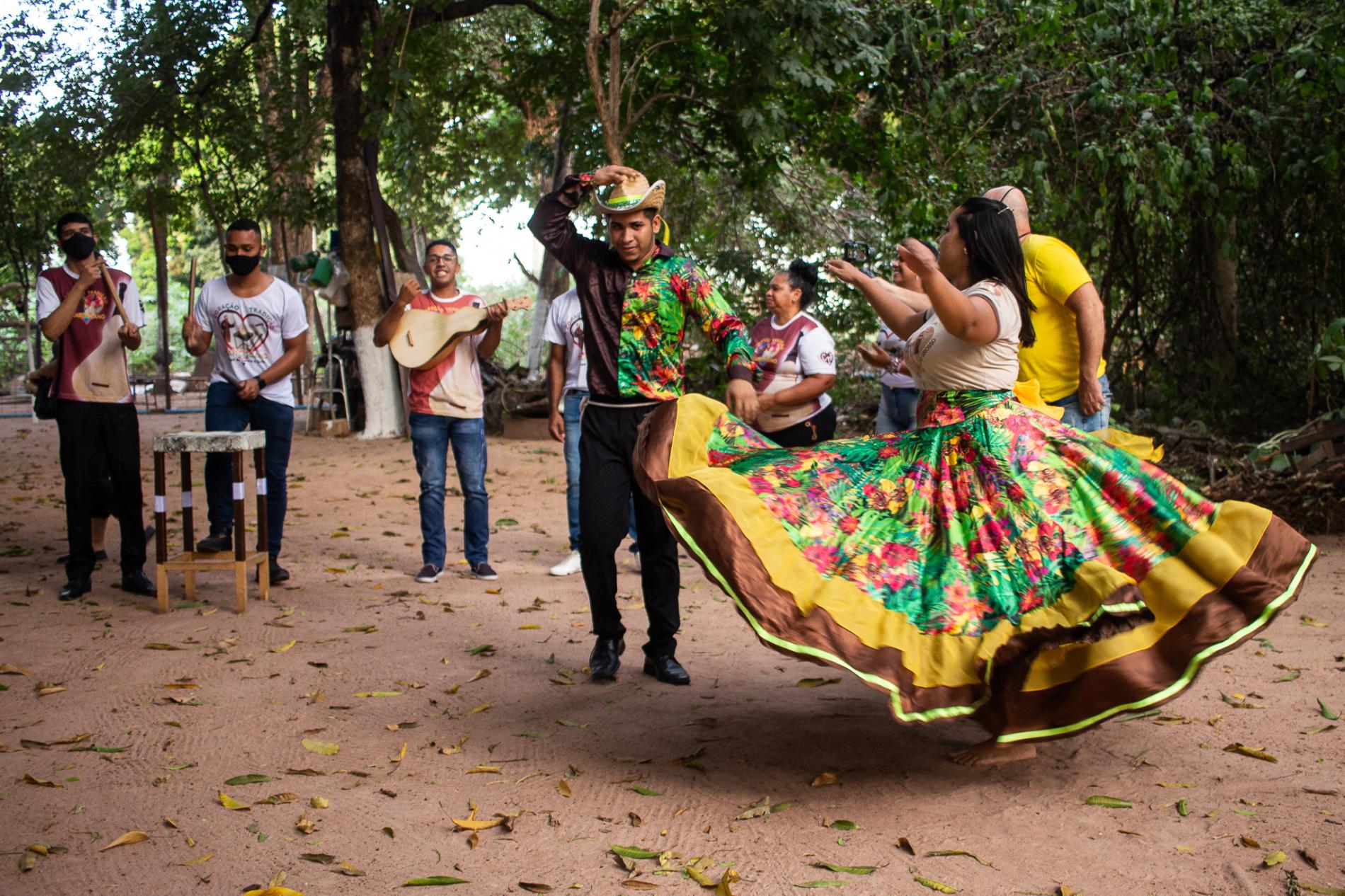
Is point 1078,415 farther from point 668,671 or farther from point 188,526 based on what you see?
point 188,526

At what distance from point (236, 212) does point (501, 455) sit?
851 cm

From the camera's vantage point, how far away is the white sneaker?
26.7 feet

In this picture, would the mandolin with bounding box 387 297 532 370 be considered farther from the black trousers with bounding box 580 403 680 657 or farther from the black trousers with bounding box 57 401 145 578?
the black trousers with bounding box 580 403 680 657

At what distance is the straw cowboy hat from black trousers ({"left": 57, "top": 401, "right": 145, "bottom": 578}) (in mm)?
3579

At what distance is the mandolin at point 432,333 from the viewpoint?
24.7 ft

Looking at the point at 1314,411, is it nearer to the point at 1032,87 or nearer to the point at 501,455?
the point at 1032,87

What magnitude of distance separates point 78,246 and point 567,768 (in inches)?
184

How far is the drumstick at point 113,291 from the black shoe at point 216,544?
1.35 metres

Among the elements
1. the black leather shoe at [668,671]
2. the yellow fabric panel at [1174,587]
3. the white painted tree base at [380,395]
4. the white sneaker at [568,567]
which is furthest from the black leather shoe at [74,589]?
the white painted tree base at [380,395]

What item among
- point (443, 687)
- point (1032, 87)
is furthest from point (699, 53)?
point (443, 687)

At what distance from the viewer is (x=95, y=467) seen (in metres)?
7.21

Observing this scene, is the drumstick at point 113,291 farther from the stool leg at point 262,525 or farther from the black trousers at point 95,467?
the stool leg at point 262,525

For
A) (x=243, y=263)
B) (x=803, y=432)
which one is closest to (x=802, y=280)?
(x=803, y=432)

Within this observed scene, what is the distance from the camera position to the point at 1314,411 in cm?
1021
